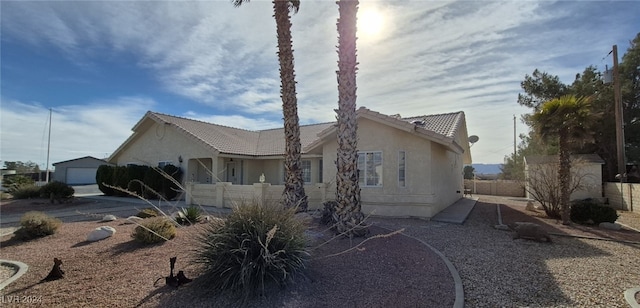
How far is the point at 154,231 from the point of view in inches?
316

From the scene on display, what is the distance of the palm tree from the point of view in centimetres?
1208

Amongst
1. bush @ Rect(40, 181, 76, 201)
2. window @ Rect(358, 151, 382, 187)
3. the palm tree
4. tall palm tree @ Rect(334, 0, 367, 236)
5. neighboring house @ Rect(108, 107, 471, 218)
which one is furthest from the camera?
bush @ Rect(40, 181, 76, 201)

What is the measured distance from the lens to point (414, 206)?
13344 mm

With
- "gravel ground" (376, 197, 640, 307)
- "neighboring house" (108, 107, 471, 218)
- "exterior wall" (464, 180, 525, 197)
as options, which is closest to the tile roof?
"neighboring house" (108, 107, 471, 218)

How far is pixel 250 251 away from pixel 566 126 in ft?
41.7

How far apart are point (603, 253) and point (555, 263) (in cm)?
215

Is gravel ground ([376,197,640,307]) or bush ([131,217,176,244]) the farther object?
bush ([131,217,176,244])

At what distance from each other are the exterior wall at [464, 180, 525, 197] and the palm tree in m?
18.9

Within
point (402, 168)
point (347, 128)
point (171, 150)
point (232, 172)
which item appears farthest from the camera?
point (232, 172)

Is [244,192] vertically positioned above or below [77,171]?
below

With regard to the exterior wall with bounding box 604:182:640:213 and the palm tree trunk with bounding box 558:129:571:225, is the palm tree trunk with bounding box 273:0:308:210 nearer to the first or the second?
the palm tree trunk with bounding box 558:129:571:225

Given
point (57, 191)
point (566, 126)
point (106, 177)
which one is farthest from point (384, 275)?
point (106, 177)

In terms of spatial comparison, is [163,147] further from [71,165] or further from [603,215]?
[603,215]

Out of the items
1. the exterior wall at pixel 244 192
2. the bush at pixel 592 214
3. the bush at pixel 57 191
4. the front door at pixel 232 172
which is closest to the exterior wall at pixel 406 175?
the exterior wall at pixel 244 192
